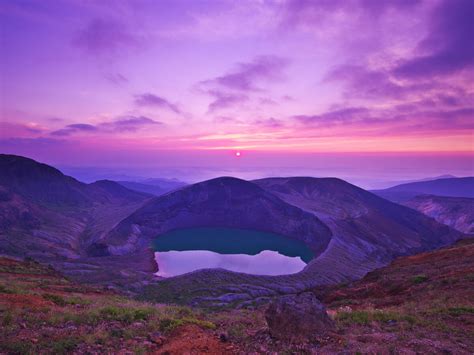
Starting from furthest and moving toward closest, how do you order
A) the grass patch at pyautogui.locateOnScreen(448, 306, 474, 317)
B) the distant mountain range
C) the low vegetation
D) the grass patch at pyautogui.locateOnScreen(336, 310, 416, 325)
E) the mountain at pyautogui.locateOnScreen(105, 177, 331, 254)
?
the mountain at pyautogui.locateOnScreen(105, 177, 331, 254) → the distant mountain range → the grass patch at pyautogui.locateOnScreen(448, 306, 474, 317) → the grass patch at pyautogui.locateOnScreen(336, 310, 416, 325) → the low vegetation

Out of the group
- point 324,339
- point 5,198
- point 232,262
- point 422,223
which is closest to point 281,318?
point 324,339

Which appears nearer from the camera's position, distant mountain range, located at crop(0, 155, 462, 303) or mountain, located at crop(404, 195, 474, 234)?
distant mountain range, located at crop(0, 155, 462, 303)

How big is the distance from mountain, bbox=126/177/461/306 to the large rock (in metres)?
39.1

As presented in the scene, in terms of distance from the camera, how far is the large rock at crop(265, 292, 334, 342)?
39.0ft

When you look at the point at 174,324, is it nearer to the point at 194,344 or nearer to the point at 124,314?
the point at 194,344

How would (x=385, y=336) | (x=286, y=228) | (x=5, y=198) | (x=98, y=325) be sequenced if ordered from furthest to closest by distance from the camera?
(x=286, y=228) → (x=5, y=198) → (x=98, y=325) → (x=385, y=336)

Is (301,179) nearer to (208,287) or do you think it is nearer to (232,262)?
(232,262)

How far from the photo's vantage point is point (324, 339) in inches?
464

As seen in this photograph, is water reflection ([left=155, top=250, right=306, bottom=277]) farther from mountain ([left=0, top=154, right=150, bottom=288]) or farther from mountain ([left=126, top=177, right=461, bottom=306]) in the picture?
mountain ([left=0, top=154, right=150, bottom=288])

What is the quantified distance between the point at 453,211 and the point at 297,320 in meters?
206

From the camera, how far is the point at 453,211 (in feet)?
582

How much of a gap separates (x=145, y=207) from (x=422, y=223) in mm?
129322

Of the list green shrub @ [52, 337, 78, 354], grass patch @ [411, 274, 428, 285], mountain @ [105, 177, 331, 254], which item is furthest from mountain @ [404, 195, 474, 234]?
green shrub @ [52, 337, 78, 354]

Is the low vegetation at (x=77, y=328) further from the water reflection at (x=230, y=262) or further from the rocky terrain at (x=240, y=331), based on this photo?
the water reflection at (x=230, y=262)
